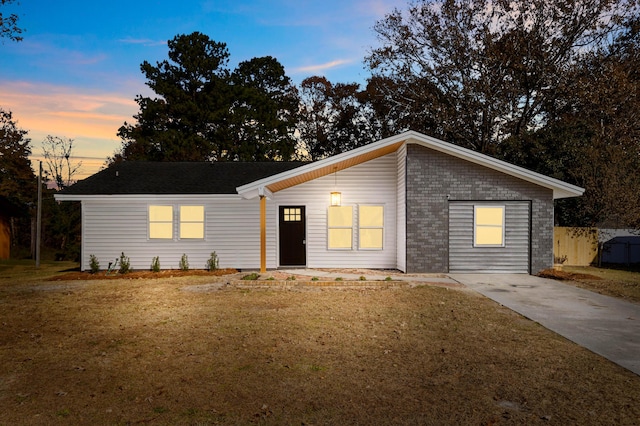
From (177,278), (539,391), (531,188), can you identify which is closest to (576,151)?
(531,188)

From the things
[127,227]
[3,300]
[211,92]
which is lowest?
[3,300]

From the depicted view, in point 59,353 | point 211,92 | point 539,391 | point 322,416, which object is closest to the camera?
point 322,416

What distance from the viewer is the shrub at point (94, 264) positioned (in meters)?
16.2

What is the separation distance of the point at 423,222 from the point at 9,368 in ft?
38.2

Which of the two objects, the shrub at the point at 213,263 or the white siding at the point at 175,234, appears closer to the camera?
the shrub at the point at 213,263

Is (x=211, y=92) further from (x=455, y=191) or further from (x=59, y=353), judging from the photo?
(x=59, y=353)

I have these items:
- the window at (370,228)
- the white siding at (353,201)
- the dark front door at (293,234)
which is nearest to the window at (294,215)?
the dark front door at (293,234)

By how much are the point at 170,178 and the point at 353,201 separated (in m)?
6.91

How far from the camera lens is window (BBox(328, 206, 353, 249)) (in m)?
16.8

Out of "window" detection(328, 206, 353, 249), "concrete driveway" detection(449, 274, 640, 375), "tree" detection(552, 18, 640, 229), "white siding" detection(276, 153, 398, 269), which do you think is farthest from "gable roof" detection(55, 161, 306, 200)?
"tree" detection(552, 18, 640, 229)

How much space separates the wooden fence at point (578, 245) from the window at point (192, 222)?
14284 mm

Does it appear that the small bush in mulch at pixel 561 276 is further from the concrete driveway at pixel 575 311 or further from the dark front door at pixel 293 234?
the dark front door at pixel 293 234

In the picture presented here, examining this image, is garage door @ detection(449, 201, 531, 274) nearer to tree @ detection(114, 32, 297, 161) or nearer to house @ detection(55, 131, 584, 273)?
house @ detection(55, 131, 584, 273)

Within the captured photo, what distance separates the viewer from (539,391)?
16.7ft
